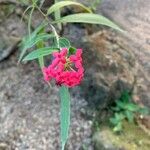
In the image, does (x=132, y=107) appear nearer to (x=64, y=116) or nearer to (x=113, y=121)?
(x=113, y=121)

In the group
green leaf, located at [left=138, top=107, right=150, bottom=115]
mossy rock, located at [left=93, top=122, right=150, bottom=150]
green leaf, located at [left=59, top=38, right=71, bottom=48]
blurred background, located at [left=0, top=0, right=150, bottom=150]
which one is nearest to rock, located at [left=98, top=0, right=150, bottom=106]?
blurred background, located at [left=0, top=0, right=150, bottom=150]

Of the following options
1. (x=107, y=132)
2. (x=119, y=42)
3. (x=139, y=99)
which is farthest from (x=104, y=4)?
(x=107, y=132)

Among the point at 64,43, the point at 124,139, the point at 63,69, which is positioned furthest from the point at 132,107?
the point at 63,69

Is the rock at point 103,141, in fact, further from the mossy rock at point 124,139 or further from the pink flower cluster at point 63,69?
the pink flower cluster at point 63,69

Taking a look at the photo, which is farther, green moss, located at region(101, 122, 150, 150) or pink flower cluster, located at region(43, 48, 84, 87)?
green moss, located at region(101, 122, 150, 150)

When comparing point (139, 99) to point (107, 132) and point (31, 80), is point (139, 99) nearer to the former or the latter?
point (107, 132)

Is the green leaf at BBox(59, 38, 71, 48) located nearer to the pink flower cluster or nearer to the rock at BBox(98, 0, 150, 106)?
the pink flower cluster

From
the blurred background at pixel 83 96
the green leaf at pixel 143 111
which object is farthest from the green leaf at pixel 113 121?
the green leaf at pixel 143 111
